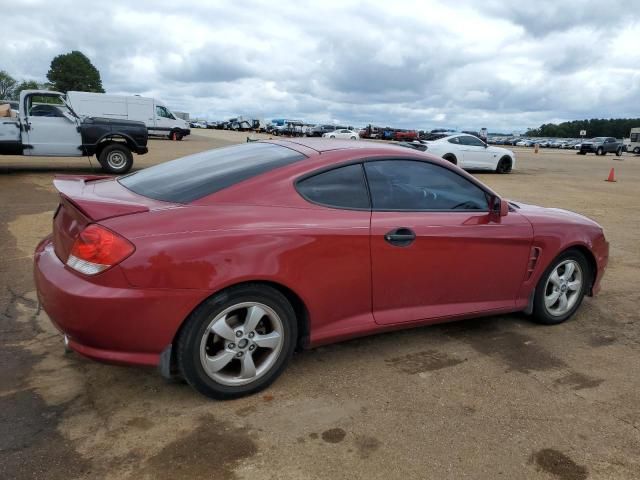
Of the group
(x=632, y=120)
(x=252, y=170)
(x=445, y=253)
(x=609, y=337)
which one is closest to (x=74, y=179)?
(x=252, y=170)

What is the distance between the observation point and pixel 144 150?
13242 millimetres

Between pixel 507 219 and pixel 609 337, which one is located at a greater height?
pixel 507 219

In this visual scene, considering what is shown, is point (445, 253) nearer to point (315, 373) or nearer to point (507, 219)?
point (507, 219)

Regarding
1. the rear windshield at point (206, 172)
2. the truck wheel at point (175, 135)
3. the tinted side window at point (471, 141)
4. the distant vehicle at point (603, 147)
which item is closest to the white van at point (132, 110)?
the truck wheel at point (175, 135)

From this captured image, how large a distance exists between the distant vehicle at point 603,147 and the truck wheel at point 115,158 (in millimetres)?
39733

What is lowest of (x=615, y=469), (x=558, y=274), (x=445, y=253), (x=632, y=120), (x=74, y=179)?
(x=615, y=469)

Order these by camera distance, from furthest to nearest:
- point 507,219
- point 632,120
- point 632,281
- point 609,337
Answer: point 632,120
point 632,281
point 609,337
point 507,219

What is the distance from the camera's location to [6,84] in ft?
358

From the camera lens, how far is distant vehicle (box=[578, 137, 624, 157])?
42094mm

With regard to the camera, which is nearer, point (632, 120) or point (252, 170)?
point (252, 170)

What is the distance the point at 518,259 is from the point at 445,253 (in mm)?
741

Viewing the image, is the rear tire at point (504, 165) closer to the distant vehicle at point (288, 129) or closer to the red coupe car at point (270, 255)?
the red coupe car at point (270, 255)

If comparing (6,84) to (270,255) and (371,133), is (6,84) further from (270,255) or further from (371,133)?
(270,255)

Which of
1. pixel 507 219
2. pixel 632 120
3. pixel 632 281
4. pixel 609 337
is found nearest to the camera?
Answer: pixel 507 219
